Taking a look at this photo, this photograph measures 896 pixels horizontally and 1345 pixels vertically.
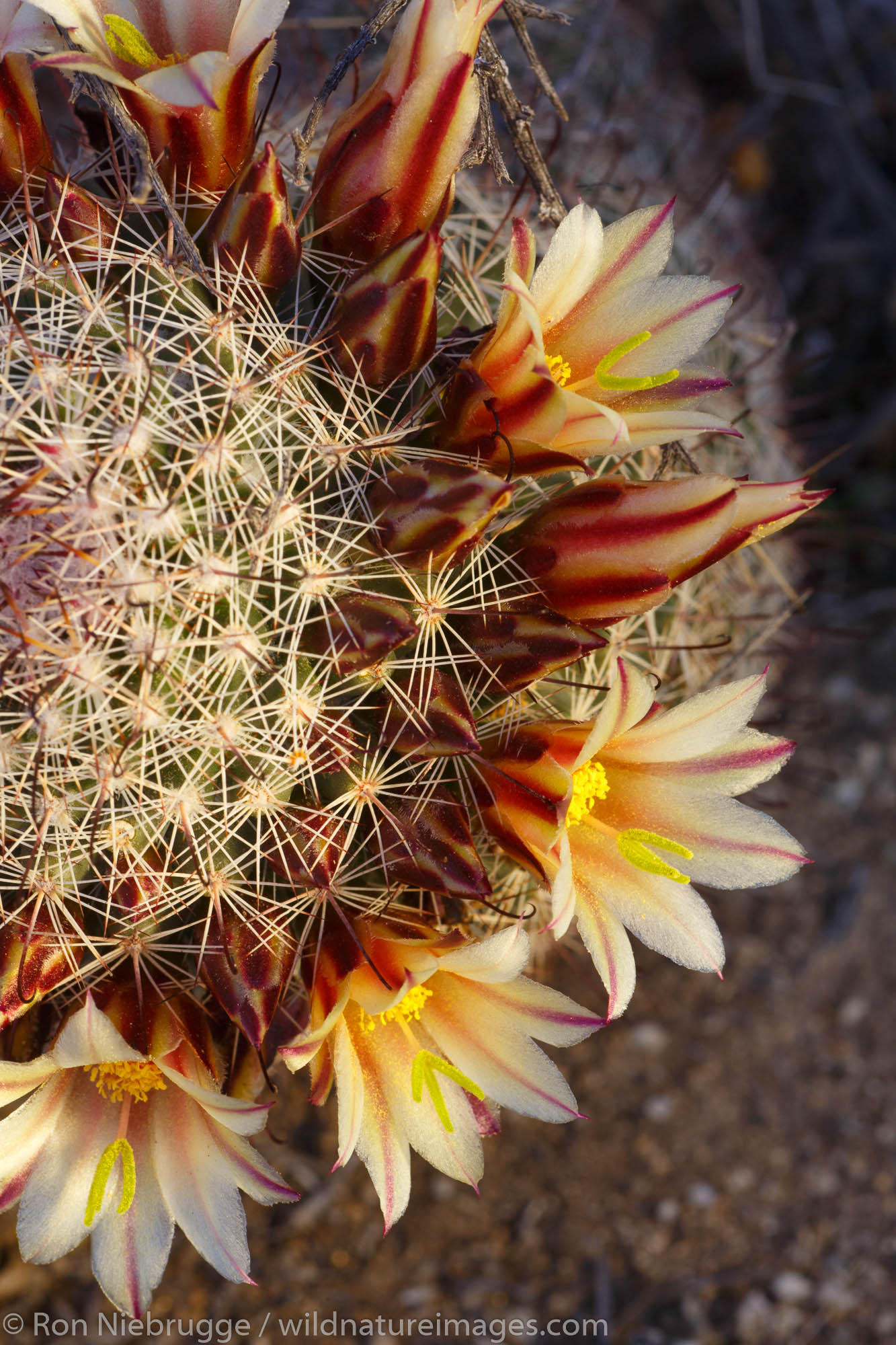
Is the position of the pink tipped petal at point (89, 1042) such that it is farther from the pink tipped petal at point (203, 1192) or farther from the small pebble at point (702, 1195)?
the small pebble at point (702, 1195)

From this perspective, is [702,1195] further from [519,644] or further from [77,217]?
[77,217]

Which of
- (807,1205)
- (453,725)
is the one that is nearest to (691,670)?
(453,725)

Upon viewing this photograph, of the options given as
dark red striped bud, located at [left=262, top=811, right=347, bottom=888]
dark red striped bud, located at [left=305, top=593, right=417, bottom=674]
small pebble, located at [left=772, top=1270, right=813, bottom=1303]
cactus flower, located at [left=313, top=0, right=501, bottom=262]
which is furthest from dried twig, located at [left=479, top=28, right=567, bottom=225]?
small pebble, located at [left=772, top=1270, right=813, bottom=1303]

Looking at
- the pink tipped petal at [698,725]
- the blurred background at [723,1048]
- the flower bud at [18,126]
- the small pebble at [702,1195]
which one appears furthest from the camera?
the small pebble at [702,1195]

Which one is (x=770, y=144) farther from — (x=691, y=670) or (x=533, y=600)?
(x=533, y=600)

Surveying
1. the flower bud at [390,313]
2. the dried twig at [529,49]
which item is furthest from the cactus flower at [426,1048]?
the dried twig at [529,49]

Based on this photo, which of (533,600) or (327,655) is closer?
(327,655)

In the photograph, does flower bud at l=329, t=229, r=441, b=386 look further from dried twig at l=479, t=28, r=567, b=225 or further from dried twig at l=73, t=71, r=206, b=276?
dried twig at l=479, t=28, r=567, b=225

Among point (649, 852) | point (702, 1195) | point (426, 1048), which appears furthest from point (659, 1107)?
point (649, 852)
